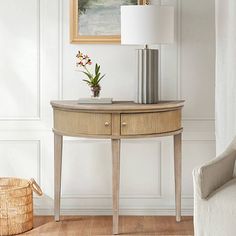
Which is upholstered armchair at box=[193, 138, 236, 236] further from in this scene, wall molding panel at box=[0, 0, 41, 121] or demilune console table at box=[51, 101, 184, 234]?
wall molding panel at box=[0, 0, 41, 121]

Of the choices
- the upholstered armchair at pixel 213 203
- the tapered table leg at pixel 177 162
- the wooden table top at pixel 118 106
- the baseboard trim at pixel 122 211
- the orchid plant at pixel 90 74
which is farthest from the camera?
the baseboard trim at pixel 122 211

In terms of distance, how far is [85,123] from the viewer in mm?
4406

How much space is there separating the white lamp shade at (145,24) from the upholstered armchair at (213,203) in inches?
42.9

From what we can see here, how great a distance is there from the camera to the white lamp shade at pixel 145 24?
14.4 ft

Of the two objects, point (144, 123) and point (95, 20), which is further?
point (95, 20)

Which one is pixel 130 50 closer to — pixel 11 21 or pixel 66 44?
pixel 66 44

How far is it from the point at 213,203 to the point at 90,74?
1624mm

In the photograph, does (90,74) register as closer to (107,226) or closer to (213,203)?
(107,226)

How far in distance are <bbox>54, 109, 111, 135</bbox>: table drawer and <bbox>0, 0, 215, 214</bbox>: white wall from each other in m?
0.50

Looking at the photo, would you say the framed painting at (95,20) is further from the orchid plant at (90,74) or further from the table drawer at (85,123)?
the table drawer at (85,123)

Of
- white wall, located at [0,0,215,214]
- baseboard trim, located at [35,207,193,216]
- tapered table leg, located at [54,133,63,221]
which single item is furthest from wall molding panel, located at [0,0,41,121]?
baseboard trim, located at [35,207,193,216]

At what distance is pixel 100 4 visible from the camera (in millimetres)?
4871

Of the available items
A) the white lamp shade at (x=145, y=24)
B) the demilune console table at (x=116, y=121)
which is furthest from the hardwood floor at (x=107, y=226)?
the white lamp shade at (x=145, y=24)

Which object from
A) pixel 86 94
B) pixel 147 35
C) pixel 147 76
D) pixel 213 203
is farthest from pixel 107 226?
pixel 213 203
